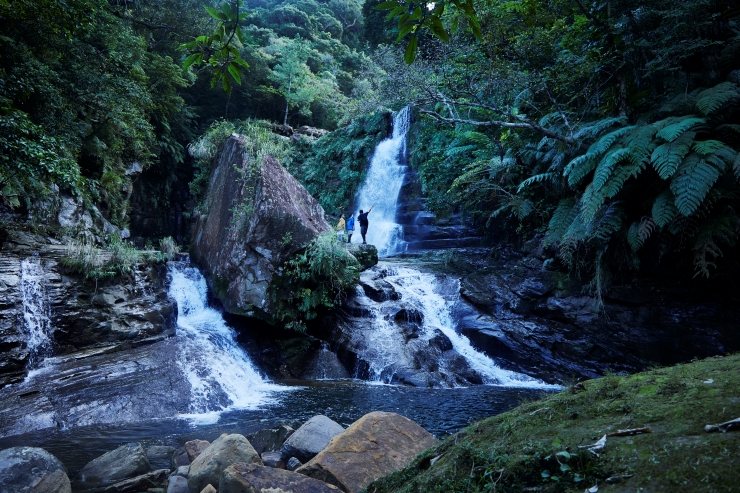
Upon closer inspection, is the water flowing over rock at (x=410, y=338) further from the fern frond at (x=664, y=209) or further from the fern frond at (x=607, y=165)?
the fern frond at (x=607, y=165)

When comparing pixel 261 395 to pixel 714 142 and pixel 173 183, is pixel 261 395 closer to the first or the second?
pixel 714 142

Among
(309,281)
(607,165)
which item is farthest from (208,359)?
(607,165)

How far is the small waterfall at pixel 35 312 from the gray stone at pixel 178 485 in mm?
4803

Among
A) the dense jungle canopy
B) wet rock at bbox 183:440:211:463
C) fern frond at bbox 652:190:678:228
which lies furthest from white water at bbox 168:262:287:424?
fern frond at bbox 652:190:678:228

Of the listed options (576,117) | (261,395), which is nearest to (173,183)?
(261,395)

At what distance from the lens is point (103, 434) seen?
5.98 meters

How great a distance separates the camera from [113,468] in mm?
4410

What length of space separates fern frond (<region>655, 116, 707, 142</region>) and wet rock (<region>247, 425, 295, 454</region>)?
6.57 meters

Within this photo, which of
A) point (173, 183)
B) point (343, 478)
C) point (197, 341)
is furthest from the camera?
point (173, 183)

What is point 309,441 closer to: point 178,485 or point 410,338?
point 178,485

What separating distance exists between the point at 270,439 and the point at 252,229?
5.72 meters

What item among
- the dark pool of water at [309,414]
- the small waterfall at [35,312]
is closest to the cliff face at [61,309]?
the small waterfall at [35,312]

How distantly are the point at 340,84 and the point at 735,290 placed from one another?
87.8ft

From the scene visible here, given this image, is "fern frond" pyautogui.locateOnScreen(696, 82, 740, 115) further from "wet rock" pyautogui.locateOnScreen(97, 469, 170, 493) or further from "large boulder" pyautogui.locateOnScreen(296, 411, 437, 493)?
"wet rock" pyautogui.locateOnScreen(97, 469, 170, 493)
